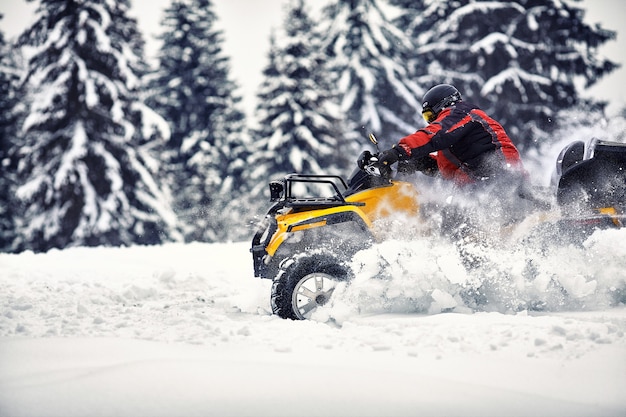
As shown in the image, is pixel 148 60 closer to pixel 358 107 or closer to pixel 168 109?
pixel 168 109

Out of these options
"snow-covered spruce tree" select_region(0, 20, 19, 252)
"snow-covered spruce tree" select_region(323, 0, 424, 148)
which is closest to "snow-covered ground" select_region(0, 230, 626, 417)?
"snow-covered spruce tree" select_region(0, 20, 19, 252)

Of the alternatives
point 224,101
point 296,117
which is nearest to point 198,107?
point 224,101

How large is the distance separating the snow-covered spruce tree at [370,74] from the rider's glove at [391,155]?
2266 centimetres

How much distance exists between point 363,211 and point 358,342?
1.47 metres

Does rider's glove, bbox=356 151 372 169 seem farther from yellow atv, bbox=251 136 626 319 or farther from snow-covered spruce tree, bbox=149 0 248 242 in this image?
snow-covered spruce tree, bbox=149 0 248 242

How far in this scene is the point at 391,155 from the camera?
5254mm

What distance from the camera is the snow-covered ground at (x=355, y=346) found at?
295cm

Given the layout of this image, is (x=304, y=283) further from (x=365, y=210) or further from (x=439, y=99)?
(x=439, y=99)

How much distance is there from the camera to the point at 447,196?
5500 mm

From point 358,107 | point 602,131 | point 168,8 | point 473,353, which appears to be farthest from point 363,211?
point 168,8

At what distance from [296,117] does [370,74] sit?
426 cm

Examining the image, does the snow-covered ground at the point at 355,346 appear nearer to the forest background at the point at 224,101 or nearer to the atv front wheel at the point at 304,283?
the atv front wheel at the point at 304,283

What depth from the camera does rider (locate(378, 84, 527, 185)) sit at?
5344mm

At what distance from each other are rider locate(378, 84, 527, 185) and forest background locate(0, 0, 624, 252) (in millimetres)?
15656
